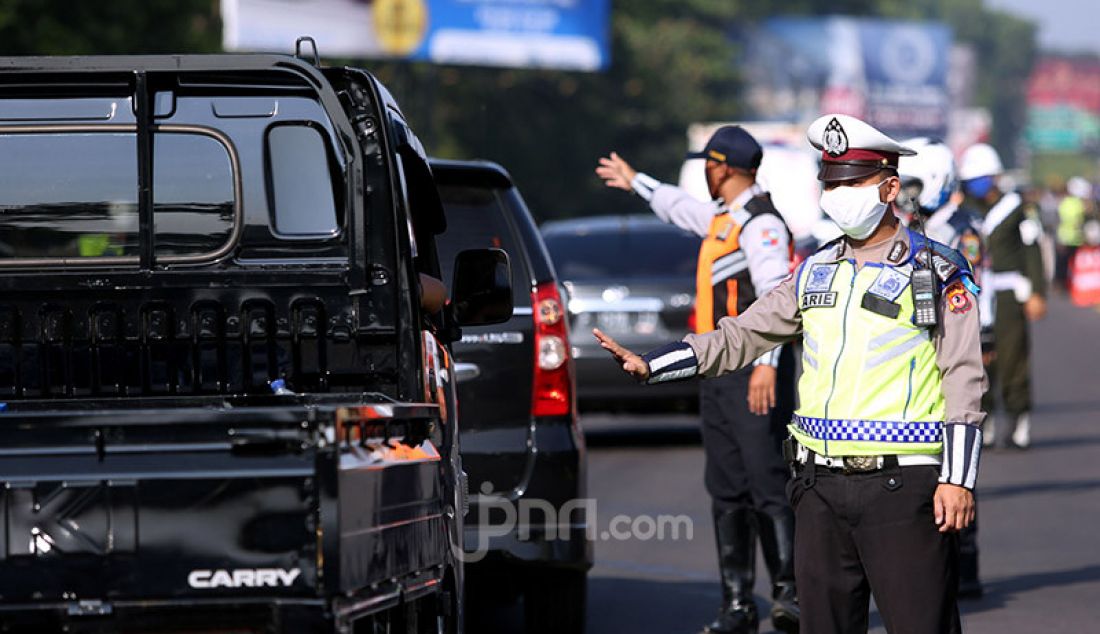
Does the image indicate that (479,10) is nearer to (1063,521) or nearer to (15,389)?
(1063,521)

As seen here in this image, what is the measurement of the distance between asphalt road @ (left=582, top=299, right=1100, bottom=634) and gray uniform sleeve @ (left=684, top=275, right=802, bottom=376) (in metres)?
3.01

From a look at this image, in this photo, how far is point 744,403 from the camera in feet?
28.9

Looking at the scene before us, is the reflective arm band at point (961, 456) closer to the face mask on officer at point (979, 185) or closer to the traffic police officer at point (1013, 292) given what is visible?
the face mask on officer at point (979, 185)

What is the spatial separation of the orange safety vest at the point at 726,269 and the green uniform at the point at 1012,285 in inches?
307

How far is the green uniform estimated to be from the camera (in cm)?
1667

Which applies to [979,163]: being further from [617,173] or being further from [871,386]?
[871,386]

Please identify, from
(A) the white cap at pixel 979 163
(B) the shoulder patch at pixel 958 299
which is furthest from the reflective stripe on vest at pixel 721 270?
(A) the white cap at pixel 979 163

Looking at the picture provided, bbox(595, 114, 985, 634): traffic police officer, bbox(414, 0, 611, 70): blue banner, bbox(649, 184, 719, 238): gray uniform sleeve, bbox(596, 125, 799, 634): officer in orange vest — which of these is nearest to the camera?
bbox(595, 114, 985, 634): traffic police officer

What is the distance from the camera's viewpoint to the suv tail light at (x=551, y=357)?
8547mm

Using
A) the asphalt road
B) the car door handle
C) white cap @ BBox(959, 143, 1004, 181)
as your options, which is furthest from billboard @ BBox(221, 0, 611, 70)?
the car door handle

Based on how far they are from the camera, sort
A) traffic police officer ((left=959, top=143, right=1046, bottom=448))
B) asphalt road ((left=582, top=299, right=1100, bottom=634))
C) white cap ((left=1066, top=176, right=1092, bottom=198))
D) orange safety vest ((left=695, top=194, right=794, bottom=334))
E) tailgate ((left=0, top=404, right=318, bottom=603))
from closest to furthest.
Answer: tailgate ((left=0, top=404, right=318, bottom=603)), orange safety vest ((left=695, top=194, right=794, bottom=334)), asphalt road ((left=582, top=299, right=1100, bottom=634)), traffic police officer ((left=959, top=143, right=1046, bottom=448)), white cap ((left=1066, top=176, right=1092, bottom=198))

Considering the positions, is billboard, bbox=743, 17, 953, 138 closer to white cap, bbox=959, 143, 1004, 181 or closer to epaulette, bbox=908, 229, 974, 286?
white cap, bbox=959, 143, 1004, 181

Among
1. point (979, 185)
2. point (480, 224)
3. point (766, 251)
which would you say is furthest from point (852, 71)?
Answer: point (480, 224)

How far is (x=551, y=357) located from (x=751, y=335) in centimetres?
230
